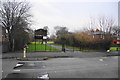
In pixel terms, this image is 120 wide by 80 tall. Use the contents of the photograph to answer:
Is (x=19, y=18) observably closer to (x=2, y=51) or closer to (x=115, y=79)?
(x=2, y=51)

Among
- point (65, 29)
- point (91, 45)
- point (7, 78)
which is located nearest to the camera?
point (7, 78)

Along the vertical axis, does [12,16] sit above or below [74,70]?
above

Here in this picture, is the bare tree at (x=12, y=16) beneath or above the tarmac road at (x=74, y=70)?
above

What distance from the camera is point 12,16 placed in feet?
65.1

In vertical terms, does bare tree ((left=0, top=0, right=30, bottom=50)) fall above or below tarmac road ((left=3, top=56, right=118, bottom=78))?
above

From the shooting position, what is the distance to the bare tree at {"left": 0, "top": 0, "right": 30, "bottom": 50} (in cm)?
1955

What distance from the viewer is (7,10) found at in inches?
769

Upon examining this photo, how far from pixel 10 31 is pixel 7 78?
15161 mm

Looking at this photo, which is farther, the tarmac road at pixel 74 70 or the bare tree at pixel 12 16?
the bare tree at pixel 12 16

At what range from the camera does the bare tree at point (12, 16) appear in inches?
770

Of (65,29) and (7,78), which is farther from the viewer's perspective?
(65,29)

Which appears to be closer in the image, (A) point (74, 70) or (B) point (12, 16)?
(A) point (74, 70)

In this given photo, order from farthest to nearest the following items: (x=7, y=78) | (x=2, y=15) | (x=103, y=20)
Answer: (x=103, y=20)
(x=2, y=15)
(x=7, y=78)

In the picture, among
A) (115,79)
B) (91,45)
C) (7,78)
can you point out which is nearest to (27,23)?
(91,45)
